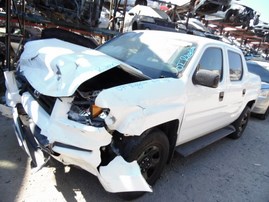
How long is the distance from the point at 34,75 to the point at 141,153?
1.39 meters

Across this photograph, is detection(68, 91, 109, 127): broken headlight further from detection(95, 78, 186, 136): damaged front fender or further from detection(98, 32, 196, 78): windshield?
detection(98, 32, 196, 78): windshield

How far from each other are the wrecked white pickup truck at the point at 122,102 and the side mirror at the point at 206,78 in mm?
11

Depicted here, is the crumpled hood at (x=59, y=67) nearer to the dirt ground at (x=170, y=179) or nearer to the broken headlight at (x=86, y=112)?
the broken headlight at (x=86, y=112)

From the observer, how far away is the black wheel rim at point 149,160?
2.93 meters

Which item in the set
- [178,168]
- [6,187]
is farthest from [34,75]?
[178,168]

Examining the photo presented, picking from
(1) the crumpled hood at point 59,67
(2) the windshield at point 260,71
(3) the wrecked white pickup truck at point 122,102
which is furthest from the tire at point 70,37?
(2) the windshield at point 260,71

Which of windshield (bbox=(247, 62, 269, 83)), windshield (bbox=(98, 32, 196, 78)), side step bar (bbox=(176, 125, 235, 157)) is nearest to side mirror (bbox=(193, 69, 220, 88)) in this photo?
windshield (bbox=(98, 32, 196, 78))

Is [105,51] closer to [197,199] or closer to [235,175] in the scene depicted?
[197,199]

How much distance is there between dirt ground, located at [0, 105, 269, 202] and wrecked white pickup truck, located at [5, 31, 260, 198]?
38 cm

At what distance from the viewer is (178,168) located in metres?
3.99

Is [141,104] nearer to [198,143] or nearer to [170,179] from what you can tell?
[170,179]

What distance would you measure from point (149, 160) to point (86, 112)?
94 cm

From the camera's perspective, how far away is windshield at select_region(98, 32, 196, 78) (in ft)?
11.2

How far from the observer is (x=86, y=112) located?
8.39 ft
